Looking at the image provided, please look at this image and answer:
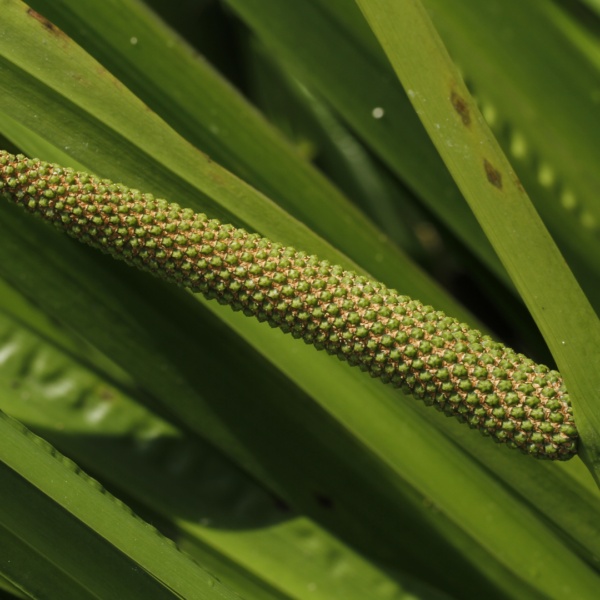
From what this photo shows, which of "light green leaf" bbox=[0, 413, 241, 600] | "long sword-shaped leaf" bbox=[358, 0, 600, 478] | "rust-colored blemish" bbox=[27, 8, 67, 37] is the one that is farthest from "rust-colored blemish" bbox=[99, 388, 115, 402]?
"long sword-shaped leaf" bbox=[358, 0, 600, 478]

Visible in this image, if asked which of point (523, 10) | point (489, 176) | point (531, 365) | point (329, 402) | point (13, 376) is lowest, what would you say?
point (13, 376)

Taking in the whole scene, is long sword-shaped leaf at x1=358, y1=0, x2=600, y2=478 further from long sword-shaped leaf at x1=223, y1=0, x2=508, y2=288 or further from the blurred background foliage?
long sword-shaped leaf at x1=223, y1=0, x2=508, y2=288

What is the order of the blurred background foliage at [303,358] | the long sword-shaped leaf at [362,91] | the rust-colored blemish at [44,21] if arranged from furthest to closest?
1. the long sword-shaped leaf at [362,91]
2. the blurred background foliage at [303,358]
3. the rust-colored blemish at [44,21]

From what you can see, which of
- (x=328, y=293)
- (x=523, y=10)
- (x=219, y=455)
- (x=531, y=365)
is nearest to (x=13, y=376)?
(x=219, y=455)

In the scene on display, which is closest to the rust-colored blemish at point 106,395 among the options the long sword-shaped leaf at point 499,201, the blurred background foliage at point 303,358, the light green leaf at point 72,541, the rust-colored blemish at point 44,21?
the blurred background foliage at point 303,358

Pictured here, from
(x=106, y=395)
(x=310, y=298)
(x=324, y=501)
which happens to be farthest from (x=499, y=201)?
(x=106, y=395)

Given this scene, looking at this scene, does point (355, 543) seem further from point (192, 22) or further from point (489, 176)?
point (192, 22)

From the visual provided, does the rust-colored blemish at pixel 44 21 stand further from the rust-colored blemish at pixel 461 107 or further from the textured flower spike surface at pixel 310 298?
the rust-colored blemish at pixel 461 107
